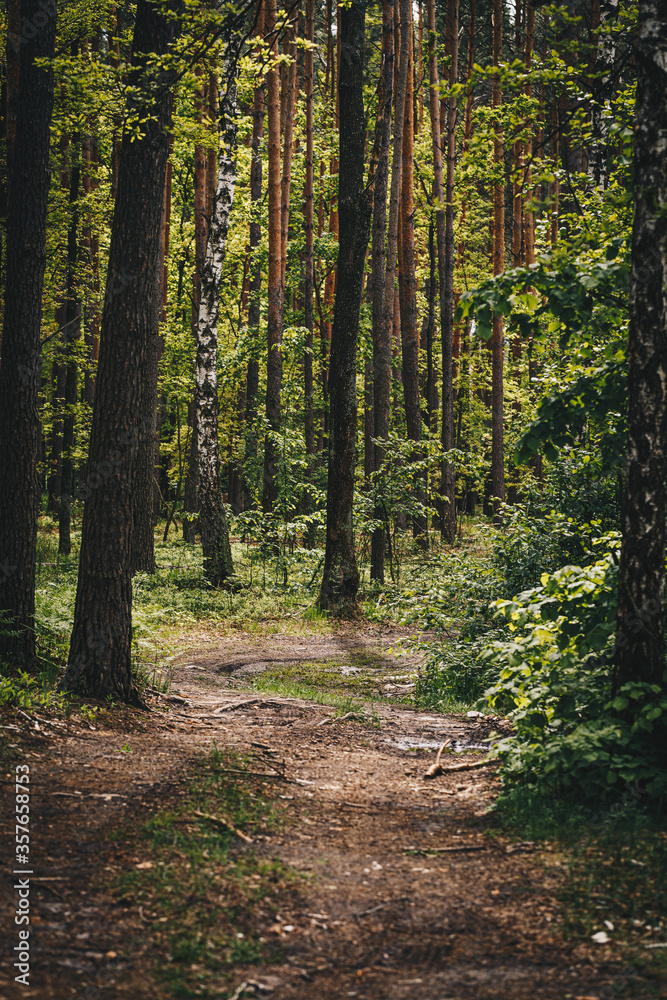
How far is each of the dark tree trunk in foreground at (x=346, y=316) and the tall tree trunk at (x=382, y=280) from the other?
1.06m

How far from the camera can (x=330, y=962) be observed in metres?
3.26

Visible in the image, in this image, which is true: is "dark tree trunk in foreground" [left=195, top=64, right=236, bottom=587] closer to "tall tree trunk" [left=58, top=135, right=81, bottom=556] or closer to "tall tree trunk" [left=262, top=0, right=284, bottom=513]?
"tall tree trunk" [left=58, top=135, right=81, bottom=556]

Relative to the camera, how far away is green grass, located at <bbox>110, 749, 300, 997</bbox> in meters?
3.14

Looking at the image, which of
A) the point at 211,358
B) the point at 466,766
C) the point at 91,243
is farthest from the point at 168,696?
the point at 91,243

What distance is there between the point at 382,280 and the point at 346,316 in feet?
16.8

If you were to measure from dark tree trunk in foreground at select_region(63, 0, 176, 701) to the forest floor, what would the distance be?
63cm

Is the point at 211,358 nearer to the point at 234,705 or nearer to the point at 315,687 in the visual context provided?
the point at 315,687

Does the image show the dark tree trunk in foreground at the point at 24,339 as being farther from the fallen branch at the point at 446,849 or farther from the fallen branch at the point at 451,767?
the fallen branch at the point at 446,849

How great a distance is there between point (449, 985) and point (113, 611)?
15.2ft

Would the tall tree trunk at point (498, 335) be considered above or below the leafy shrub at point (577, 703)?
above

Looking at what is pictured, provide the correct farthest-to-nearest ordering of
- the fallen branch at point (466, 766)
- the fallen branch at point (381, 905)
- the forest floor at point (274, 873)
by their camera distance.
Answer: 1. the fallen branch at point (466, 766)
2. the fallen branch at point (381, 905)
3. the forest floor at point (274, 873)

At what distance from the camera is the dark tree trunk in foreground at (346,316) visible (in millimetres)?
12922

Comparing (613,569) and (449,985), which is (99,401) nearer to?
(613,569)

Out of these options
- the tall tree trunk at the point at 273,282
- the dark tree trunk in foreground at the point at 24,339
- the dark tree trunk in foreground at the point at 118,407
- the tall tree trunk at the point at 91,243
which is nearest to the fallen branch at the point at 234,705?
the dark tree trunk in foreground at the point at 118,407
